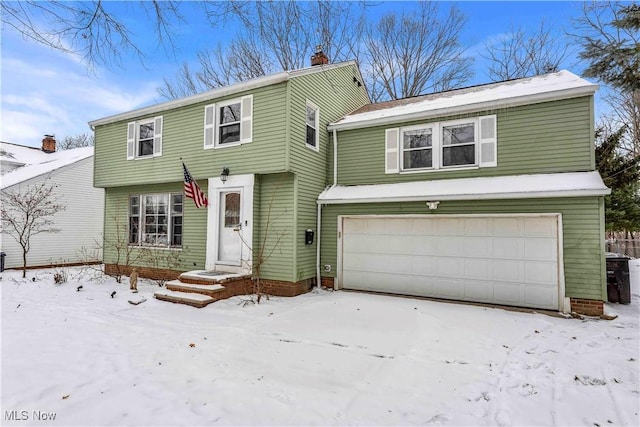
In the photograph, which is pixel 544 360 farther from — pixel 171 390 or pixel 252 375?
pixel 171 390

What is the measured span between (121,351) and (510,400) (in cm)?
477

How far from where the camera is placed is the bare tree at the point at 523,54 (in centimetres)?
1656

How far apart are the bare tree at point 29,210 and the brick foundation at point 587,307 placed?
52.2 ft

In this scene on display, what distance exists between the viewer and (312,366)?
165 inches

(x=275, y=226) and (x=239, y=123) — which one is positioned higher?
(x=239, y=123)

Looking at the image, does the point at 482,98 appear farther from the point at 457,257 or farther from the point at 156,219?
the point at 156,219

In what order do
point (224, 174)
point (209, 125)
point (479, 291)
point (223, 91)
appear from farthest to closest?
point (209, 125)
point (223, 91)
point (224, 174)
point (479, 291)

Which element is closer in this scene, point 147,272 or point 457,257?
point 457,257

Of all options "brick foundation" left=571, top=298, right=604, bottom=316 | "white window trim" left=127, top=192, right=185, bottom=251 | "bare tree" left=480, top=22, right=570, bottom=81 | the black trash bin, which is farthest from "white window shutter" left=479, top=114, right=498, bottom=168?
"bare tree" left=480, top=22, right=570, bottom=81

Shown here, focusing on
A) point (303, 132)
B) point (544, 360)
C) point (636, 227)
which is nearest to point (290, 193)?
point (303, 132)

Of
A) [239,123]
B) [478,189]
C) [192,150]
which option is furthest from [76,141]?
[478,189]

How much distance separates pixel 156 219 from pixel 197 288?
161 inches

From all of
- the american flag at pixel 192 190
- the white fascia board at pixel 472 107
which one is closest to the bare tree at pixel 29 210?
the american flag at pixel 192 190

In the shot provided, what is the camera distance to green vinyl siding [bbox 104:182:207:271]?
9.30 meters
